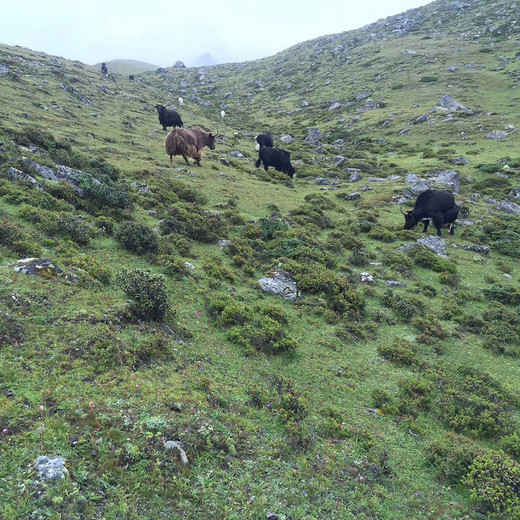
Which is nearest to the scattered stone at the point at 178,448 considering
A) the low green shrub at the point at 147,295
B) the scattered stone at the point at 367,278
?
the low green shrub at the point at 147,295

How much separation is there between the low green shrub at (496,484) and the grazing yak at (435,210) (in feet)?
46.6

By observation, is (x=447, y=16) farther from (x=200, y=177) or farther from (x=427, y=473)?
(x=427, y=473)

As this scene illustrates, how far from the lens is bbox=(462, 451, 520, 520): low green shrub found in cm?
516

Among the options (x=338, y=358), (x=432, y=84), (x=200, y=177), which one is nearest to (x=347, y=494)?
(x=338, y=358)

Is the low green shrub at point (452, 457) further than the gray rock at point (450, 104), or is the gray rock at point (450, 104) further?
the gray rock at point (450, 104)

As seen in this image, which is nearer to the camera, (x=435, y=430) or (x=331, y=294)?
(x=435, y=430)

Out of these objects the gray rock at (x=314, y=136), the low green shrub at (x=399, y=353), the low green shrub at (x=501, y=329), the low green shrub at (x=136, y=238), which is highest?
the gray rock at (x=314, y=136)

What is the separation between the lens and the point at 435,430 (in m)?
7.13

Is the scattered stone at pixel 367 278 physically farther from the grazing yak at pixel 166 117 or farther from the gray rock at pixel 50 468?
the grazing yak at pixel 166 117

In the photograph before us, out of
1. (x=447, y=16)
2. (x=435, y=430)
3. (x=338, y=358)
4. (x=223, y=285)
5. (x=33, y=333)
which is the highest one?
(x=447, y=16)

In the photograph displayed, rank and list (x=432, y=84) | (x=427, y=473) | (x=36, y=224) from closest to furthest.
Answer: (x=427, y=473), (x=36, y=224), (x=432, y=84)

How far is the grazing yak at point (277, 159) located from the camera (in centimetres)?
2789

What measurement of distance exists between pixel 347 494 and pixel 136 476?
Answer: 3.01 m

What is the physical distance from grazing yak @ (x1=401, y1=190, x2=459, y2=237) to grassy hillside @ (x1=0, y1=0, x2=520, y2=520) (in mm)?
1254
